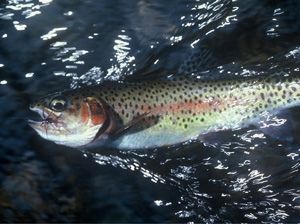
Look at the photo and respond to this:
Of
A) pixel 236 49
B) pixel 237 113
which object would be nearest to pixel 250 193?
pixel 237 113

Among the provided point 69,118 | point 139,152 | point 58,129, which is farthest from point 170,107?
point 58,129

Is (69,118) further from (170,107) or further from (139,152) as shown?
(170,107)

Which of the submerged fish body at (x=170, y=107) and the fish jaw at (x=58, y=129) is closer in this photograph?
the fish jaw at (x=58, y=129)

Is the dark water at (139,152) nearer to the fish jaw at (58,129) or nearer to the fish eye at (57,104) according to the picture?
the fish jaw at (58,129)

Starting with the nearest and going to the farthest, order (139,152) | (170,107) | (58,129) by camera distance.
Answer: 1. (58,129)
2. (170,107)
3. (139,152)

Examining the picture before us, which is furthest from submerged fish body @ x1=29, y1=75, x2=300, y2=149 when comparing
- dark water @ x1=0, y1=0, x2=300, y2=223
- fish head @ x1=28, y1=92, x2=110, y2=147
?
dark water @ x1=0, y1=0, x2=300, y2=223

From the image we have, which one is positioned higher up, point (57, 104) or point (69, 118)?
point (57, 104)

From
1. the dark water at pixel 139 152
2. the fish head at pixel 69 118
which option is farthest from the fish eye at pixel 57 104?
the dark water at pixel 139 152

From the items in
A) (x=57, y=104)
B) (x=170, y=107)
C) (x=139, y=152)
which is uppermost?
(x=57, y=104)
